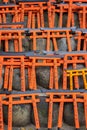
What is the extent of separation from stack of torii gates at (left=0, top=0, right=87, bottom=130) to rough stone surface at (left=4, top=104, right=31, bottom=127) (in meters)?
0.15

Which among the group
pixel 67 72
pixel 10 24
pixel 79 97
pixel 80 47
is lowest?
pixel 79 97

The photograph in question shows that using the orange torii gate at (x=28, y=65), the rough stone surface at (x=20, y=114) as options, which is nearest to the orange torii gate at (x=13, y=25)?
the orange torii gate at (x=28, y=65)

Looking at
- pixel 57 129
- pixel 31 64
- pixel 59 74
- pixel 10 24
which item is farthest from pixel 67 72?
pixel 10 24

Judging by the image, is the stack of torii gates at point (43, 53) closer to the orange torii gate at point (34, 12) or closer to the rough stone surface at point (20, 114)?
the orange torii gate at point (34, 12)

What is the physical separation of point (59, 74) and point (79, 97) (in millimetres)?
940

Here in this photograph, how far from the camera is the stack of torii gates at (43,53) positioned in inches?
350

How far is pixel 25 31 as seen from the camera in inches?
396

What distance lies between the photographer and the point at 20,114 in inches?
347

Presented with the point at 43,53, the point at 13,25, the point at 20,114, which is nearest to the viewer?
the point at 20,114

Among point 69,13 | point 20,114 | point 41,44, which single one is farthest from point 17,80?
point 69,13

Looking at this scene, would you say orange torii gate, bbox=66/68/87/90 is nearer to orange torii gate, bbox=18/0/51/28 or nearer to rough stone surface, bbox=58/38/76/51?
rough stone surface, bbox=58/38/76/51

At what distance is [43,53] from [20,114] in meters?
1.95

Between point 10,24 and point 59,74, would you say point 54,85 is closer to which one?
point 59,74

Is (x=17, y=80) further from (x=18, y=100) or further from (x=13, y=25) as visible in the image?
(x=13, y=25)
